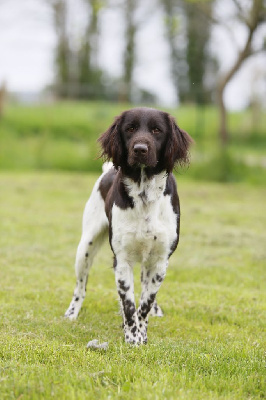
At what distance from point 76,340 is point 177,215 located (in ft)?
4.10

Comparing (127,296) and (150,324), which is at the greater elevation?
(127,296)

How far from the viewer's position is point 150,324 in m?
5.48

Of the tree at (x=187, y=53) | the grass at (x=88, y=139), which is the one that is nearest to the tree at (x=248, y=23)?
the grass at (x=88, y=139)

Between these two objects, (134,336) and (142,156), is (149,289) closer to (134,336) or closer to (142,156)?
(134,336)

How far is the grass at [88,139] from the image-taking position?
59.3 ft

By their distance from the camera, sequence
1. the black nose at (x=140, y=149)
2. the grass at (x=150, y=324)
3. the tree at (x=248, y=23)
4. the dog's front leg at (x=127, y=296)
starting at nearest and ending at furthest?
the grass at (x=150, y=324), the black nose at (x=140, y=149), the dog's front leg at (x=127, y=296), the tree at (x=248, y=23)

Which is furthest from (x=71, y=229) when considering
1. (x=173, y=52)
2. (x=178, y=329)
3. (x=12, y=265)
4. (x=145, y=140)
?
(x=173, y=52)

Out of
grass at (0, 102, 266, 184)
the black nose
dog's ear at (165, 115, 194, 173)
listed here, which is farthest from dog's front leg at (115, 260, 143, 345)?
grass at (0, 102, 266, 184)

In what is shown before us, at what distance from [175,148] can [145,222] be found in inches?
23.7

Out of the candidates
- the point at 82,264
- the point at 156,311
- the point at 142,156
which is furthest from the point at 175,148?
the point at 156,311

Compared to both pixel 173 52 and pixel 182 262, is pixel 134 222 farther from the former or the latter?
pixel 173 52

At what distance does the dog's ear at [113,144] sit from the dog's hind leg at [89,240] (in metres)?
0.87

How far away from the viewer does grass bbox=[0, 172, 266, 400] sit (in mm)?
3521

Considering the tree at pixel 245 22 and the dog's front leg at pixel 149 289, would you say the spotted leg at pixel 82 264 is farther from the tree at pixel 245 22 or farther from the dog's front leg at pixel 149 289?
the tree at pixel 245 22
